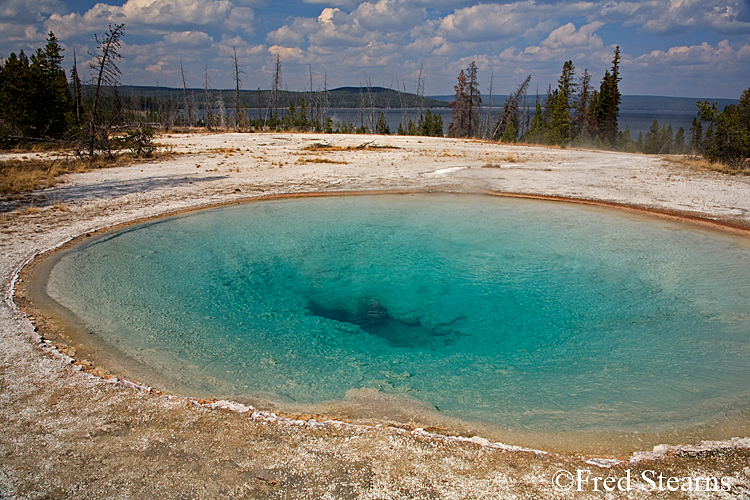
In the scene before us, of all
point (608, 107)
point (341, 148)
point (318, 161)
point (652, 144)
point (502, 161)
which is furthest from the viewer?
point (652, 144)

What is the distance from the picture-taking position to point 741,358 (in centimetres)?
596

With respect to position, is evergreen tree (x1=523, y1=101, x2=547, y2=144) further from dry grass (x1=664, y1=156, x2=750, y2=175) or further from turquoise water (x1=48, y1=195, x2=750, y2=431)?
turquoise water (x1=48, y1=195, x2=750, y2=431)

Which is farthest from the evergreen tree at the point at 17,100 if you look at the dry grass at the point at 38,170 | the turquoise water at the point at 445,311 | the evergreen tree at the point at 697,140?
the evergreen tree at the point at 697,140

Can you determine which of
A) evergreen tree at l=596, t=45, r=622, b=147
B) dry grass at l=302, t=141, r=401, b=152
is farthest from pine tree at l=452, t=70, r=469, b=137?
dry grass at l=302, t=141, r=401, b=152

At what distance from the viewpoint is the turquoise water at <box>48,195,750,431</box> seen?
5223 mm

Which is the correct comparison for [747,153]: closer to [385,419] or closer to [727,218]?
[727,218]

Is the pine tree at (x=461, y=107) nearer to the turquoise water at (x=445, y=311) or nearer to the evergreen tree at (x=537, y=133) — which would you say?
the evergreen tree at (x=537, y=133)

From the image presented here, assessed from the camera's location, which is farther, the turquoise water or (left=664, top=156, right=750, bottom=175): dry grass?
(left=664, top=156, right=750, bottom=175): dry grass

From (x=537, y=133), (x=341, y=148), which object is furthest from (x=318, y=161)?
(x=537, y=133)

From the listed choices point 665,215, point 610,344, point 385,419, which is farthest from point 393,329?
point 665,215

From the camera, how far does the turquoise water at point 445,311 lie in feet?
17.1

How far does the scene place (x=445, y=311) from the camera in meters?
7.44

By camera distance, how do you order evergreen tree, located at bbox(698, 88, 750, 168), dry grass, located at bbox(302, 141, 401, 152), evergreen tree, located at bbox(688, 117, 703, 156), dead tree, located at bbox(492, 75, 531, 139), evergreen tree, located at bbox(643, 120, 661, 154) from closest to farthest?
evergreen tree, located at bbox(698, 88, 750, 168) < evergreen tree, located at bbox(688, 117, 703, 156) < dry grass, located at bbox(302, 141, 401, 152) < dead tree, located at bbox(492, 75, 531, 139) < evergreen tree, located at bbox(643, 120, 661, 154)

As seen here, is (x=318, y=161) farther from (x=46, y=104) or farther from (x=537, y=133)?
(x=537, y=133)
